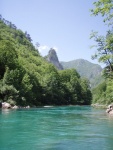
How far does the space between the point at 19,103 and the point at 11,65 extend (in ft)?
52.6

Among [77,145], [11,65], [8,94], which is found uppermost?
[11,65]

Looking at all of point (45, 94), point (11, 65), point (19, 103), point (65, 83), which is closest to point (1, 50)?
point (11, 65)

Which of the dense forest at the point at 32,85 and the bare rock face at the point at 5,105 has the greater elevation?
the dense forest at the point at 32,85

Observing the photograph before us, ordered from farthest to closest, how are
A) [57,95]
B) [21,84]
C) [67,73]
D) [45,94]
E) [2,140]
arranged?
[67,73] < [57,95] < [45,94] < [21,84] < [2,140]

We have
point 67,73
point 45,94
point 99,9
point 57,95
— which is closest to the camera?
point 99,9

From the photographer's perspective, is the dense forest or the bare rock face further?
the dense forest

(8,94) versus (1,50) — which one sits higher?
(1,50)

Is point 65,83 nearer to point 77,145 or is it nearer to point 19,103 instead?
point 19,103

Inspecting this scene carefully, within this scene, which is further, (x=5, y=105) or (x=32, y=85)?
(x=32, y=85)

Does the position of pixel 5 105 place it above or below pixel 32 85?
below

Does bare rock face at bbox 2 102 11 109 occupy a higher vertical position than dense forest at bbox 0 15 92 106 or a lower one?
lower

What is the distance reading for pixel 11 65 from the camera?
9444 cm

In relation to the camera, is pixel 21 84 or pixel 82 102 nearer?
pixel 21 84

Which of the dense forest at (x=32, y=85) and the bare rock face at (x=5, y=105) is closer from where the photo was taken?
the bare rock face at (x=5, y=105)
